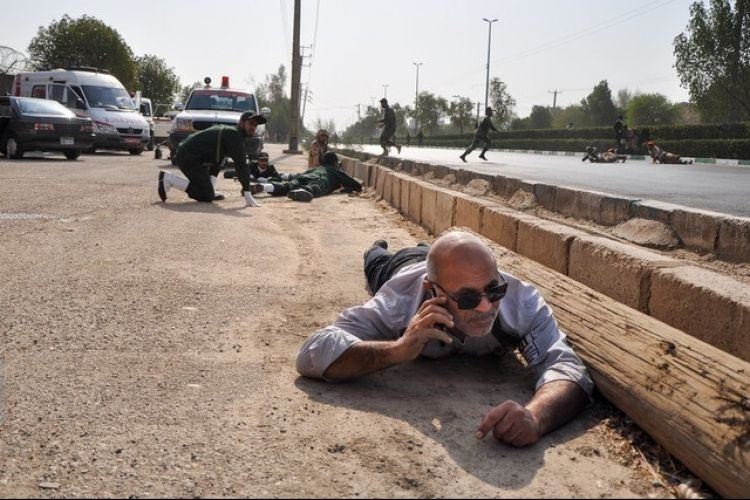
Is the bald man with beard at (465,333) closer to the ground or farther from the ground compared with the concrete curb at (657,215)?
closer to the ground

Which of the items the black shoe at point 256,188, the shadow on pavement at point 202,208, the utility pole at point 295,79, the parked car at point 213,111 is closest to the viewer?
the shadow on pavement at point 202,208

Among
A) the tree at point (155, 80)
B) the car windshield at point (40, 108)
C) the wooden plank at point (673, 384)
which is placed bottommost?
the wooden plank at point (673, 384)

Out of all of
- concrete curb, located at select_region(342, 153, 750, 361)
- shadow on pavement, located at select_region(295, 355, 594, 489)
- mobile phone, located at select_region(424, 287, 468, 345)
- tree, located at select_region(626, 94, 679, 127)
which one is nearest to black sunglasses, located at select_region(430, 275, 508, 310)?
mobile phone, located at select_region(424, 287, 468, 345)

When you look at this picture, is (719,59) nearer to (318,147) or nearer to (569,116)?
(318,147)

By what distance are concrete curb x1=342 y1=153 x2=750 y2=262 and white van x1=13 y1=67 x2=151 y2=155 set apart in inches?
578

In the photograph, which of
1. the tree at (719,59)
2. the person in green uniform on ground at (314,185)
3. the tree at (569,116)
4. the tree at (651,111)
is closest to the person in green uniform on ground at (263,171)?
the person in green uniform on ground at (314,185)

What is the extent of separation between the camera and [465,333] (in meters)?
2.76

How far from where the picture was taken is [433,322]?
259cm

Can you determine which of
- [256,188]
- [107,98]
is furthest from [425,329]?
[107,98]

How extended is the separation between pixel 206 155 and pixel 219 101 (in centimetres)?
818

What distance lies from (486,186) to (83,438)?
6.95 metres

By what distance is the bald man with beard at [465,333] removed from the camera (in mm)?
2521

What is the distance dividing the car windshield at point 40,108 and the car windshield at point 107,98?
3.49 meters

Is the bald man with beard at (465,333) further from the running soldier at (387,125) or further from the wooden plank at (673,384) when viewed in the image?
the running soldier at (387,125)
